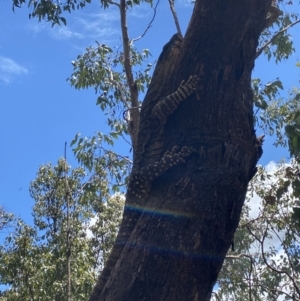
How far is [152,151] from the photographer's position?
3.97 m

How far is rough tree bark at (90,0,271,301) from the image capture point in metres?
2.66

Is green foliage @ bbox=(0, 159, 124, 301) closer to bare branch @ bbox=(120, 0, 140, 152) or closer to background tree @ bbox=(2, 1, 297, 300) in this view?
bare branch @ bbox=(120, 0, 140, 152)

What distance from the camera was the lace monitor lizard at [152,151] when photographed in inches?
131

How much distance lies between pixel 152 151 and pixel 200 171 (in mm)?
1014

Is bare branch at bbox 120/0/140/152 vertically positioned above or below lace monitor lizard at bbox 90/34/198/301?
above

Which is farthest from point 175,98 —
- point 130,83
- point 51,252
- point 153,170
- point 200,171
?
point 51,252

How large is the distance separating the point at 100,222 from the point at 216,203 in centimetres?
1227

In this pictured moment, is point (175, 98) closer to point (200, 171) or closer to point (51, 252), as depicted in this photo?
point (200, 171)

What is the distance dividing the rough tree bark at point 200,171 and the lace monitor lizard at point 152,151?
20 millimetres

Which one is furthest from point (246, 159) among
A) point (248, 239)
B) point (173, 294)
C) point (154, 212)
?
point (248, 239)

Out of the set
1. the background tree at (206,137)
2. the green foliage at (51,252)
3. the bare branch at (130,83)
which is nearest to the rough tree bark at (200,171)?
the background tree at (206,137)

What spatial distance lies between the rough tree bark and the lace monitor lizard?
0.02 metres

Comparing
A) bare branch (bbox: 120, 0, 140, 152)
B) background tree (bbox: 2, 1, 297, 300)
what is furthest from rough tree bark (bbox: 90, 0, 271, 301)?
bare branch (bbox: 120, 0, 140, 152)

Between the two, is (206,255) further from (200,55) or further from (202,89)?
(200,55)
